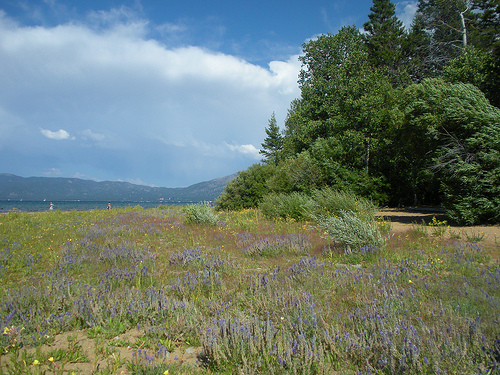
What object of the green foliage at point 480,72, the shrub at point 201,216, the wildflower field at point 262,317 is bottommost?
the wildflower field at point 262,317

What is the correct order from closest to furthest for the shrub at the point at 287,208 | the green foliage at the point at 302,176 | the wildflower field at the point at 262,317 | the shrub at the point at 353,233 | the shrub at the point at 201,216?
1. the wildflower field at the point at 262,317
2. the shrub at the point at 353,233
3. the shrub at the point at 201,216
4. the shrub at the point at 287,208
5. the green foliage at the point at 302,176

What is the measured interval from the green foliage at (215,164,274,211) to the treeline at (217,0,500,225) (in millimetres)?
82

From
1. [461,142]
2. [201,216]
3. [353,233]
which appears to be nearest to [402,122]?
[461,142]

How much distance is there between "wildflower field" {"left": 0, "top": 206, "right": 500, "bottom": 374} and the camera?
8.02 feet

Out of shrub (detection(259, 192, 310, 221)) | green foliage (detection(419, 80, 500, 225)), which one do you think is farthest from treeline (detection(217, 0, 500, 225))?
shrub (detection(259, 192, 310, 221))

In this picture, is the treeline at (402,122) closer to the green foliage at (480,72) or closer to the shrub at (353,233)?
the green foliage at (480,72)

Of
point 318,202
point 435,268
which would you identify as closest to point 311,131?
point 318,202

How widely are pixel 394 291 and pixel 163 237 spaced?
7704 millimetres

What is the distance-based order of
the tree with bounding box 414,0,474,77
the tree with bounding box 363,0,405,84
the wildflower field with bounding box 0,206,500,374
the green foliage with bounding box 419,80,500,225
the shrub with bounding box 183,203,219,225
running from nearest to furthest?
the wildflower field with bounding box 0,206,500,374, the green foliage with bounding box 419,80,500,225, the shrub with bounding box 183,203,219,225, the tree with bounding box 414,0,474,77, the tree with bounding box 363,0,405,84

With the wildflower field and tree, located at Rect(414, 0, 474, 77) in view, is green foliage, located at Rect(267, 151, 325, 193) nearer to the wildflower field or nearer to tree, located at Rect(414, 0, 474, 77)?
the wildflower field

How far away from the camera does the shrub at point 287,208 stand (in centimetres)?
1283

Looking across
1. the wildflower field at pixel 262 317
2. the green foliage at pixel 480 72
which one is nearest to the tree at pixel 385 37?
the green foliage at pixel 480 72

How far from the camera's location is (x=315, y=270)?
4.96 m

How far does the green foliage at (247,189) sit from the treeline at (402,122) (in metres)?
0.08
